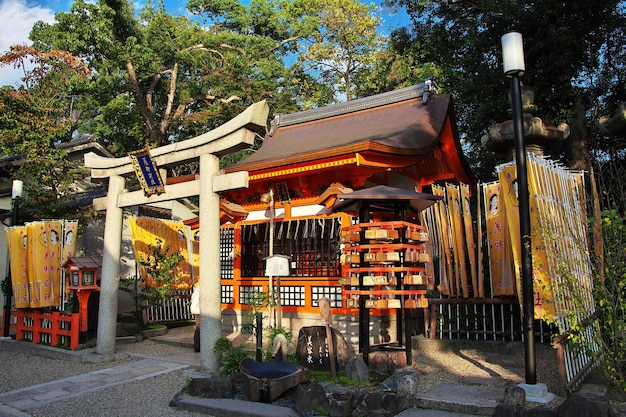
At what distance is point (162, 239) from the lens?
43.0ft

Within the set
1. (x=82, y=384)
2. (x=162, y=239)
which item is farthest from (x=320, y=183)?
(x=82, y=384)

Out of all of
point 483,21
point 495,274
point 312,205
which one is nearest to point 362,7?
point 483,21

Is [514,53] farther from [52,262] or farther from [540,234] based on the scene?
[52,262]

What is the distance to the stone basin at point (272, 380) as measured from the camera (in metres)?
5.85

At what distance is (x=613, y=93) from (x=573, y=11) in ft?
8.99

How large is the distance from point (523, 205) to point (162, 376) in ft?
19.8

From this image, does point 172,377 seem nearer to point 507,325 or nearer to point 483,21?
point 507,325

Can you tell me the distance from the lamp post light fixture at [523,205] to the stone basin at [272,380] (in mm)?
2656

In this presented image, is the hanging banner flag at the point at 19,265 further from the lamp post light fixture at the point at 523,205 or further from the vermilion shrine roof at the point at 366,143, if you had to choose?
the lamp post light fixture at the point at 523,205

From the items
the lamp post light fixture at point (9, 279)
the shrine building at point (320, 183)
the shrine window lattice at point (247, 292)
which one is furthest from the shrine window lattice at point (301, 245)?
the lamp post light fixture at point (9, 279)

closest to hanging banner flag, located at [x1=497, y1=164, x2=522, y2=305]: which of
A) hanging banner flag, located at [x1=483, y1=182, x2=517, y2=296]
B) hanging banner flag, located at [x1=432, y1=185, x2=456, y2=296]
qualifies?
hanging banner flag, located at [x1=483, y1=182, x2=517, y2=296]

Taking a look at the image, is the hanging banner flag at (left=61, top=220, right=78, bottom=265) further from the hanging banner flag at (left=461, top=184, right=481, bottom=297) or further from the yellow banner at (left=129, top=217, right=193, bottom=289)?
the hanging banner flag at (left=461, top=184, right=481, bottom=297)

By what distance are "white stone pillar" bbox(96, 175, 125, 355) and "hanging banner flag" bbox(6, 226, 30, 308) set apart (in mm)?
3053

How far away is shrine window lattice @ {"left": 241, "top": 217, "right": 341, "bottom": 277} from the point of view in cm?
994
